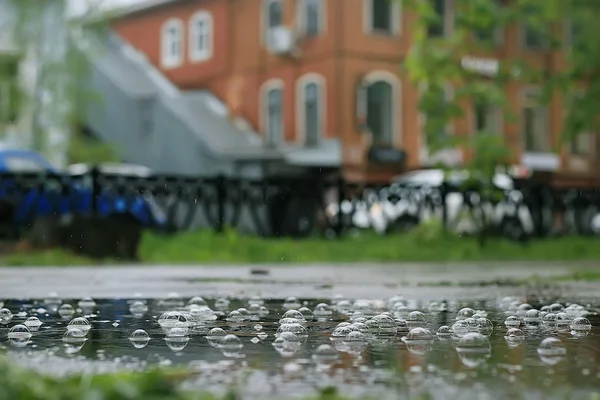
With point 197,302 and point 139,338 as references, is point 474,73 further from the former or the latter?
point 139,338

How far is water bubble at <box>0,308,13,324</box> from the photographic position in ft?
17.2

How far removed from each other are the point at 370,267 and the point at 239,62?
2566cm

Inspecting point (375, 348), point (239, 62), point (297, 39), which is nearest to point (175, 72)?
point (239, 62)

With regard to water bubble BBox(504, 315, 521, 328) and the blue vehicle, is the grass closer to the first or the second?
the blue vehicle

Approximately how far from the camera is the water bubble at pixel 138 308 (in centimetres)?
578

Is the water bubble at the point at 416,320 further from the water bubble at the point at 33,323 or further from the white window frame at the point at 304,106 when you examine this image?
the white window frame at the point at 304,106

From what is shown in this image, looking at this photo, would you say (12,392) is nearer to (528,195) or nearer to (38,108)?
(528,195)

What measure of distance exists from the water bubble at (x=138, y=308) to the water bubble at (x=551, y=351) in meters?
2.23

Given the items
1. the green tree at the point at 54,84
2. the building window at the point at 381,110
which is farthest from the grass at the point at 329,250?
the building window at the point at 381,110

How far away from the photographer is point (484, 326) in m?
4.93

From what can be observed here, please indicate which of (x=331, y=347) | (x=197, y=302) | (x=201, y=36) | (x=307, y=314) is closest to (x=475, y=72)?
(x=197, y=302)

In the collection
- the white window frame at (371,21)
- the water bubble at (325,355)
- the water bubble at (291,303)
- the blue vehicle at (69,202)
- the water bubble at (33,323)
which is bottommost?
the water bubble at (291,303)

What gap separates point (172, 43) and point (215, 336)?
121ft

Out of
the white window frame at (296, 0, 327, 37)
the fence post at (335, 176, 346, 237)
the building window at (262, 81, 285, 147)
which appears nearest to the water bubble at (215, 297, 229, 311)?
the fence post at (335, 176, 346, 237)
